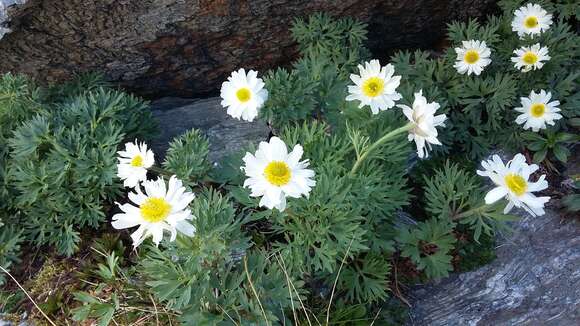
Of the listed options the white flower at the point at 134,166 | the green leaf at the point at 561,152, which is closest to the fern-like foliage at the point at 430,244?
the green leaf at the point at 561,152

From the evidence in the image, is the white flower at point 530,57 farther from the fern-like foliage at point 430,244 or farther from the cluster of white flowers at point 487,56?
the fern-like foliage at point 430,244

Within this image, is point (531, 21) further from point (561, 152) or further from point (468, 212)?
point (468, 212)

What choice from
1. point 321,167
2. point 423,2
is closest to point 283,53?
point 423,2

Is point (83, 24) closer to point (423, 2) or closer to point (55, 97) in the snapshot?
point (55, 97)

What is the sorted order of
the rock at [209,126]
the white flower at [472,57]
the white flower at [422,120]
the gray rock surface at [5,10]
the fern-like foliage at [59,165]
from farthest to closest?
the rock at [209,126] → the white flower at [472,57] → the gray rock surface at [5,10] → the fern-like foliage at [59,165] → the white flower at [422,120]

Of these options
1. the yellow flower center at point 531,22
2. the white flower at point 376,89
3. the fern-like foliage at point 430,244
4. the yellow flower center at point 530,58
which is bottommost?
the fern-like foliage at point 430,244

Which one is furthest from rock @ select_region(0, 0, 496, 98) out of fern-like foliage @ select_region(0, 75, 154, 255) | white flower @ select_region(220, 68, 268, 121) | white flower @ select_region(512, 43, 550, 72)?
white flower @ select_region(220, 68, 268, 121)

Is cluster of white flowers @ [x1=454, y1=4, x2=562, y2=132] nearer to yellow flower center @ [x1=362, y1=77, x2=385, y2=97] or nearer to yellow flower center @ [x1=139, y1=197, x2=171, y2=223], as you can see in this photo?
yellow flower center @ [x1=362, y1=77, x2=385, y2=97]
